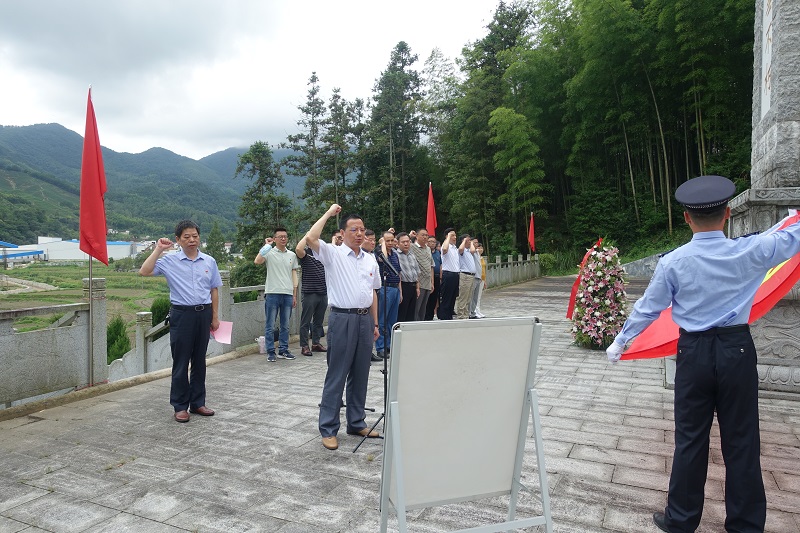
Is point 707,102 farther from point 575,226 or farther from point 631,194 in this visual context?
point 575,226

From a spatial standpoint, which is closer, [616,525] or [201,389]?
[616,525]

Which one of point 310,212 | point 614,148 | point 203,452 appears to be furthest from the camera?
point 310,212

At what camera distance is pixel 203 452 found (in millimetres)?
3500

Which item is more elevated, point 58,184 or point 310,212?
point 58,184

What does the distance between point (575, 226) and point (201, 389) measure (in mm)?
24309

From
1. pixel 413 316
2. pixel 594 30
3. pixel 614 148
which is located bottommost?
pixel 413 316

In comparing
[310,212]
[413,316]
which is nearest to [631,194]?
[310,212]

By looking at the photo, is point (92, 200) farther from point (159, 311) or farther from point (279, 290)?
point (159, 311)

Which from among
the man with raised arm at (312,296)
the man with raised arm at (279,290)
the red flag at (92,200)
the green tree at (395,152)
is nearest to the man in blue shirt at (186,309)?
the red flag at (92,200)

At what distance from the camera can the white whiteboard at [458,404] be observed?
6.56 ft

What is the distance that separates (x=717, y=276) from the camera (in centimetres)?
235

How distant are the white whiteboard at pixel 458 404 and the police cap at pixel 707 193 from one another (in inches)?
38.7

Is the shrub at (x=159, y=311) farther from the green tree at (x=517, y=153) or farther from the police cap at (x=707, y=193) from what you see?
the green tree at (x=517, y=153)

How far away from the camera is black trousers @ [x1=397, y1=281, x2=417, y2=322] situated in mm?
7336
